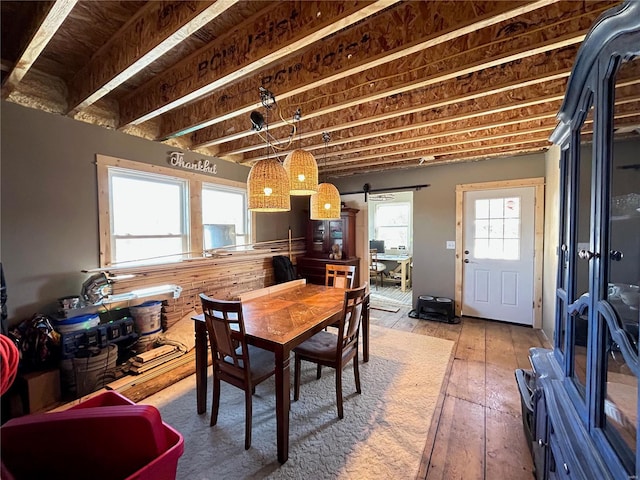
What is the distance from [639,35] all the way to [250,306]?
2.58 m

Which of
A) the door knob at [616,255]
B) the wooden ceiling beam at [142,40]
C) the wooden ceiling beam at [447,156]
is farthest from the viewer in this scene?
the wooden ceiling beam at [447,156]

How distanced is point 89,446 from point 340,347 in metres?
1.65

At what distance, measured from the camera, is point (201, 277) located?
12.3ft

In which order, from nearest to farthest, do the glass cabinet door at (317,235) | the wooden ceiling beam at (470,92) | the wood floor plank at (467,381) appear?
the wooden ceiling beam at (470,92) → the wood floor plank at (467,381) → the glass cabinet door at (317,235)

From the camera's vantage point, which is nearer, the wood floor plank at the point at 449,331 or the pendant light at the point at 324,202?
the pendant light at the point at 324,202

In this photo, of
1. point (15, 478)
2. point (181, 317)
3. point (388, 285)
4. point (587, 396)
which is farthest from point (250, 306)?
point (388, 285)

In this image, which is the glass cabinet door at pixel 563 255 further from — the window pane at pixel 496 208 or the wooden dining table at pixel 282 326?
the window pane at pixel 496 208

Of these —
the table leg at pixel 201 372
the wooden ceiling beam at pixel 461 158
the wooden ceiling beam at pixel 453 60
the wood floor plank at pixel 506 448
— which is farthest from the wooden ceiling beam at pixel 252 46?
the wooden ceiling beam at pixel 461 158

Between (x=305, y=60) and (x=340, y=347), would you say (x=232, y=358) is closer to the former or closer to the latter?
(x=340, y=347)

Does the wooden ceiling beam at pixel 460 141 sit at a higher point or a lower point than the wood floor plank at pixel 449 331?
higher

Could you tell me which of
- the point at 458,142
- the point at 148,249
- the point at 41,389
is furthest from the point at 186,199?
the point at 458,142

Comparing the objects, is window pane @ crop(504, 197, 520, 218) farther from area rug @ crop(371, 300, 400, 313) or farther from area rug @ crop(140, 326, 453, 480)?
area rug @ crop(140, 326, 453, 480)

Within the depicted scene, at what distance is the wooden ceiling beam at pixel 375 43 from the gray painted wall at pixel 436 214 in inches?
122

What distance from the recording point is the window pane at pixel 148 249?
303 cm
